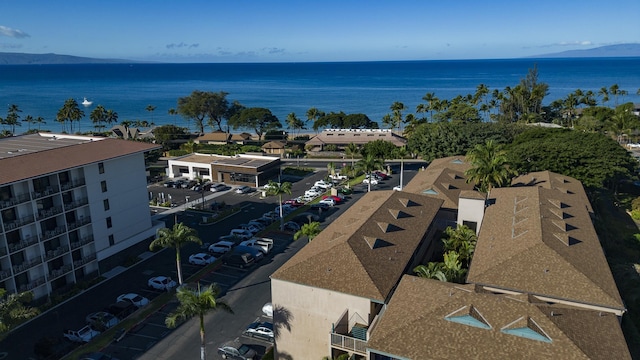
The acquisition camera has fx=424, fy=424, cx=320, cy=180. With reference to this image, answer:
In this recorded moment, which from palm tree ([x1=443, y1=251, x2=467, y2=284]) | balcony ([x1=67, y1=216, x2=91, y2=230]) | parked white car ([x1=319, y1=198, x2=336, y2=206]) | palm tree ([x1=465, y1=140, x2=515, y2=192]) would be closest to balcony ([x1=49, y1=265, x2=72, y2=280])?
balcony ([x1=67, y1=216, x2=91, y2=230])

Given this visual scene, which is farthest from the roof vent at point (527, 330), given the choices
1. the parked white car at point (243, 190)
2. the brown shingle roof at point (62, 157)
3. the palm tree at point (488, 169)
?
the parked white car at point (243, 190)

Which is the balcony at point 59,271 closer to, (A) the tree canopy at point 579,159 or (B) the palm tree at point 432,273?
(B) the palm tree at point 432,273

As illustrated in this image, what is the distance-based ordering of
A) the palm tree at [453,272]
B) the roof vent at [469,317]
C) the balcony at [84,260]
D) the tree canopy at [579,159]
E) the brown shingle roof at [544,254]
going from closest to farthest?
the roof vent at [469,317], the brown shingle roof at [544,254], the palm tree at [453,272], the balcony at [84,260], the tree canopy at [579,159]

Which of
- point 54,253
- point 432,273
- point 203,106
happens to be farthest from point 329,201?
point 203,106

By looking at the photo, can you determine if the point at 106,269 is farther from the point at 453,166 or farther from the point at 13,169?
the point at 453,166

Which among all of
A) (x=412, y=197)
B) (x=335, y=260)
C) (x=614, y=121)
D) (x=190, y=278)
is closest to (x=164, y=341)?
(x=190, y=278)

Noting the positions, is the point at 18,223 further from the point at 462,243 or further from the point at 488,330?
the point at 462,243
